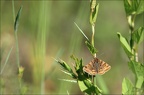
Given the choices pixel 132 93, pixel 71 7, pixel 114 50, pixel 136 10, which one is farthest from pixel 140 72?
pixel 71 7

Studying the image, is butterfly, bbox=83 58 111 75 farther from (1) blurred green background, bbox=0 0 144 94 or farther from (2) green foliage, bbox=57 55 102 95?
(1) blurred green background, bbox=0 0 144 94

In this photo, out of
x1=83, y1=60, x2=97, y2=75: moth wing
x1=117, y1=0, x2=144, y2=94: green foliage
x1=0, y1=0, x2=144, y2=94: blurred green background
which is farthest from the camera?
x1=0, y1=0, x2=144, y2=94: blurred green background

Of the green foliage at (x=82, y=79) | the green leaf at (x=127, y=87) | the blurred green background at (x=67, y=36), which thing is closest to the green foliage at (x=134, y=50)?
the green leaf at (x=127, y=87)

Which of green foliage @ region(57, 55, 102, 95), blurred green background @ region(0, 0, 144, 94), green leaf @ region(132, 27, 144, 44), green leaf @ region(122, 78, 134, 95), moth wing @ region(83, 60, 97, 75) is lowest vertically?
blurred green background @ region(0, 0, 144, 94)

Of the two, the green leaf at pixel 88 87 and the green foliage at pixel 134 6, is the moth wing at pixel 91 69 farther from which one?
the green foliage at pixel 134 6

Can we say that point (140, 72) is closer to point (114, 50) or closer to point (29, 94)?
point (29, 94)

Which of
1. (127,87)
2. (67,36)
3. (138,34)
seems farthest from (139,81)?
(67,36)

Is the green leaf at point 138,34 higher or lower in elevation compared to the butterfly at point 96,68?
higher

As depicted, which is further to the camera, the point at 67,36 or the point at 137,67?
the point at 67,36

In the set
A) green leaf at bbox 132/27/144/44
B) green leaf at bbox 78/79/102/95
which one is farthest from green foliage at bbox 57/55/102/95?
green leaf at bbox 132/27/144/44

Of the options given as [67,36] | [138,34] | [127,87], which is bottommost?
[67,36]

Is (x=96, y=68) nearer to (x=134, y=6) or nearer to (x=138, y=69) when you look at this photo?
(x=138, y=69)
